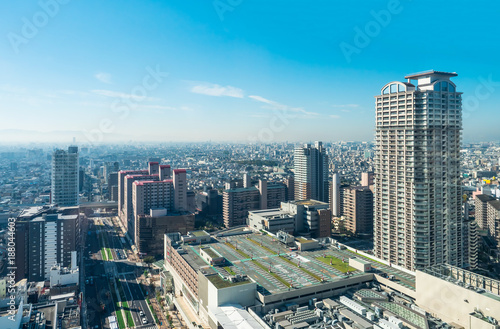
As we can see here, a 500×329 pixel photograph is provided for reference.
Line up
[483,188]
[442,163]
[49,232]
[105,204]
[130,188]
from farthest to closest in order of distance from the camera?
[105,204] → [483,188] → [130,188] → [49,232] → [442,163]

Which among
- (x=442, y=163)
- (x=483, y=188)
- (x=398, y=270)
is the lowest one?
(x=398, y=270)

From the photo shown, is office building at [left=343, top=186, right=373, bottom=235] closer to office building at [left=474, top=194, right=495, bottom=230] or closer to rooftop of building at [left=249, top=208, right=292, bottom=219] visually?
rooftop of building at [left=249, top=208, right=292, bottom=219]

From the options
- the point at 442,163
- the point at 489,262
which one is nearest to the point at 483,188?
the point at 489,262

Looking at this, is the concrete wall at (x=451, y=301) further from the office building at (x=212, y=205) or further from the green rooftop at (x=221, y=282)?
the office building at (x=212, y=205)

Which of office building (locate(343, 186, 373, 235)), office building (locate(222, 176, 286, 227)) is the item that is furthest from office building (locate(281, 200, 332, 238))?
office building (locate(222, 176, 286, 227))

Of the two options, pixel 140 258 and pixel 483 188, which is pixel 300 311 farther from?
pixel 483 188

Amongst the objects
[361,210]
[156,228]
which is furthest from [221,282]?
[361,210]

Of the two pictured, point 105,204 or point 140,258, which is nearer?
point 140,258

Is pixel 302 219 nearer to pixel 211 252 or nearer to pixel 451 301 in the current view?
pixel 211 252

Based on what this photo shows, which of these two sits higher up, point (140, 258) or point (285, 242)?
point (285, 242)
